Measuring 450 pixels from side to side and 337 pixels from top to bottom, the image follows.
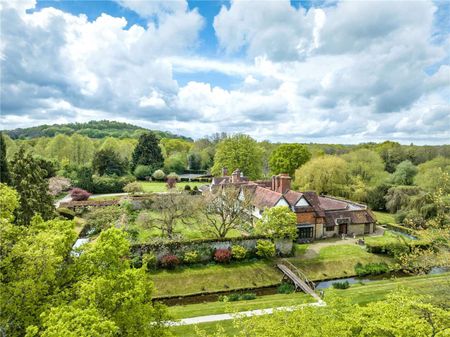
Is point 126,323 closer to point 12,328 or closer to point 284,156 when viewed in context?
point 12,328

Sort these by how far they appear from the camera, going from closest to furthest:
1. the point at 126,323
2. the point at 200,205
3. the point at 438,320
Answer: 1. the point at 438,320
2. the point at 126,323
3. the point at 200,205

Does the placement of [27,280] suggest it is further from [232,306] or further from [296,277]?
[296,277]

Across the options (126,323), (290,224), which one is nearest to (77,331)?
(126,323)

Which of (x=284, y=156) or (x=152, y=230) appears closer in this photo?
(x=152, y=230)

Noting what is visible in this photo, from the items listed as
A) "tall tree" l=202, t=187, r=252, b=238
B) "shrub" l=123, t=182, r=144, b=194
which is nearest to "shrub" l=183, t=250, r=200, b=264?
"tall tree" l=202, t=187, r=252, b=238

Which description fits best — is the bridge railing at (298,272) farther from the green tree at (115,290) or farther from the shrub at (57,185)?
the shrub at (57,185)

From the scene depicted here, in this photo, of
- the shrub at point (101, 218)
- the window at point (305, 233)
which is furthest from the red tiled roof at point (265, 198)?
the shrub at point (101, 218)

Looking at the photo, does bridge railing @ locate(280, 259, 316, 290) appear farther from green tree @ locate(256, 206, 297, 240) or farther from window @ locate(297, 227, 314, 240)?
window @ locate(297, 227, 314, 240)

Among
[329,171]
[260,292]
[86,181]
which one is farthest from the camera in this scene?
[86,181]

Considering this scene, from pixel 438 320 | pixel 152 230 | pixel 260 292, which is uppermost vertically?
pixel 438 320
